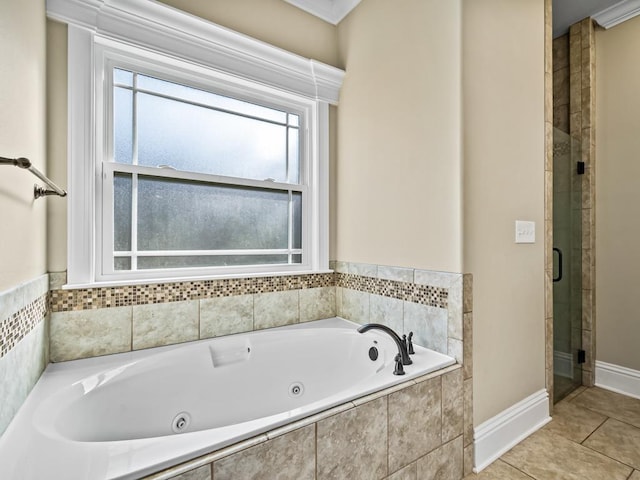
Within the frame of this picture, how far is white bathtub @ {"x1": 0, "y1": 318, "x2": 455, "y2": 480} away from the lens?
821mm

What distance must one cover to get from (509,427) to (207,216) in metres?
2.07

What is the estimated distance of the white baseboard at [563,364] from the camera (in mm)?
2164

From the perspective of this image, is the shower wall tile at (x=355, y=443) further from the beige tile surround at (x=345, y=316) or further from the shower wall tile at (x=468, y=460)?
the shower wall tile at (x=468, y=460)

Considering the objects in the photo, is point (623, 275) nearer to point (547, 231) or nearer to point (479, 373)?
point (547, 231)

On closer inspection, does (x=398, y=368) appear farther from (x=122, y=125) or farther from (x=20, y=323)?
(x=122, y=125)

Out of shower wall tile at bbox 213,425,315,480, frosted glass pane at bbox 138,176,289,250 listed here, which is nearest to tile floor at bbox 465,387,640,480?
shower wall tile at bbox 213,425,315,480

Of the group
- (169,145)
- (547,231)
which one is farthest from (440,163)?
(169,145)

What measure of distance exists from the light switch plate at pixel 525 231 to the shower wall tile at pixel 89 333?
6.97 feet

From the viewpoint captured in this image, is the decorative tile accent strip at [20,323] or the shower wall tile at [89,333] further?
the shower wall tile at [89,333]

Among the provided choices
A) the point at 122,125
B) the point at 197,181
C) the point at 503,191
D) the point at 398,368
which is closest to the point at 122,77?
the point at 122,125

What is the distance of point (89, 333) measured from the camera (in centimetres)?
153

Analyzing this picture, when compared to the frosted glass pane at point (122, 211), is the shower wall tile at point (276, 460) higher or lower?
lower

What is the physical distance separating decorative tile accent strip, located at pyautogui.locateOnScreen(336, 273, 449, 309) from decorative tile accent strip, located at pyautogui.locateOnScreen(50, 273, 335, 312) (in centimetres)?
25

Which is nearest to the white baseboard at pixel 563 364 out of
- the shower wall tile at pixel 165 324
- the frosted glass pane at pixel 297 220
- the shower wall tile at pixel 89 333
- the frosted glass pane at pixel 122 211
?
the frosted glass pane at pixel 297 220
